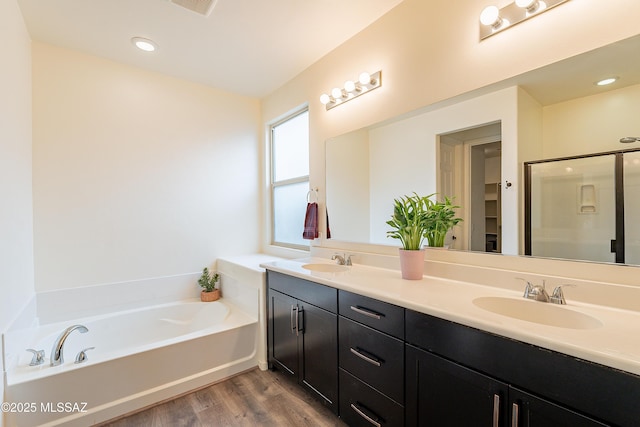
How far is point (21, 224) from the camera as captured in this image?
1.89m

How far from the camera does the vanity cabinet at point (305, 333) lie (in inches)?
65.2

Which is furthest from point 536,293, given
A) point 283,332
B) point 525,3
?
point 283,332

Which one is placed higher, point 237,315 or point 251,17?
point 251,17

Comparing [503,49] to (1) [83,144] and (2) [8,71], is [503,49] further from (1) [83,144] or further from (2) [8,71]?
(1) [83,144]

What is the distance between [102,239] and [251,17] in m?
2.20

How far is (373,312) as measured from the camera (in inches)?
54.8

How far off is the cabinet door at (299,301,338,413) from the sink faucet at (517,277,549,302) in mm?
940

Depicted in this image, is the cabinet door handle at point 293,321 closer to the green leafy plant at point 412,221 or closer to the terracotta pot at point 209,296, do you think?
the green leafy plant at point 412,221

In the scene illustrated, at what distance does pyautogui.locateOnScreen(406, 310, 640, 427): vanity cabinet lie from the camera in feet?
2.50

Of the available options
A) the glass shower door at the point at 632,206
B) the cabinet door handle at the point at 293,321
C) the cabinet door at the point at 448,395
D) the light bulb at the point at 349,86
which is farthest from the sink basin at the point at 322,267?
the glass shower door at the point at 632,206

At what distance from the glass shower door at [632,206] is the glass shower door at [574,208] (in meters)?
0.02

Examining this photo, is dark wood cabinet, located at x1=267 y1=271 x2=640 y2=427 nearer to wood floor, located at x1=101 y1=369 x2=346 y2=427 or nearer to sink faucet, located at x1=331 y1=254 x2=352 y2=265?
wood floor, located at x1=101 y1=369 x2=346 y2=427

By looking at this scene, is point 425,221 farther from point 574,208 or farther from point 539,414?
point 539,414

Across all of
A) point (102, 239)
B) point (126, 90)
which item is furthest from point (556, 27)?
point (102, 239)
